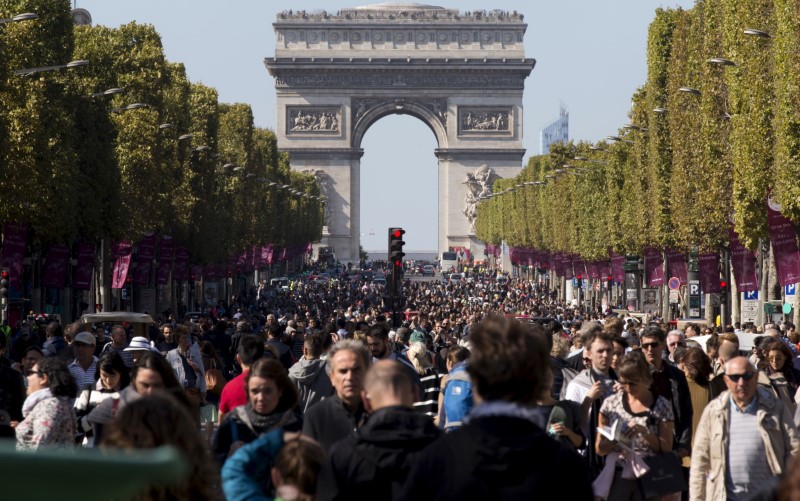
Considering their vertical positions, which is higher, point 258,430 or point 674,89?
point 674,89

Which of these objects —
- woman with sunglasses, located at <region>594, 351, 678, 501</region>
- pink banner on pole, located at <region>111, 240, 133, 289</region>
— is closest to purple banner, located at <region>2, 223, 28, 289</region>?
pink banner on pole, located at <region>111, 240, 133, 289</region>

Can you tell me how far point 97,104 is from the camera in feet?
159

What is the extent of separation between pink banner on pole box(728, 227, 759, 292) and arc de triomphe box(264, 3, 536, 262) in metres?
105

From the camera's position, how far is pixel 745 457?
35.7 ft

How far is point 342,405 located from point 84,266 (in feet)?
129

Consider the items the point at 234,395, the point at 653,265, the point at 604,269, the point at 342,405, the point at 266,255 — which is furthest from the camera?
the point at 266,255

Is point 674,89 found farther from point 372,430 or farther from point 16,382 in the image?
point 372,430

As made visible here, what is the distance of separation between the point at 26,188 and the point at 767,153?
54.1 feet

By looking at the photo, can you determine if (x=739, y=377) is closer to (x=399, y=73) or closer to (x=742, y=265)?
(x=742, y=265)

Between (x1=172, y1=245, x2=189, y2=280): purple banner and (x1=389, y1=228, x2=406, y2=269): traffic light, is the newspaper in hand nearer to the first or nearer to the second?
(x1=389, y1=228, x2=406, y2=269): traffic light

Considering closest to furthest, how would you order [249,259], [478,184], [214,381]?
1. [214,381]
2. [249,259]
3. [478,184]

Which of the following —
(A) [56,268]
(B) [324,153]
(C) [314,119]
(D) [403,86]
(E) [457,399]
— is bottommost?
(E) [457,399]

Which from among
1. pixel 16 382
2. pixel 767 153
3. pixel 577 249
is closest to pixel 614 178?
pixel 577 249

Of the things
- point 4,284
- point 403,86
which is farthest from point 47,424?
point 403,86
